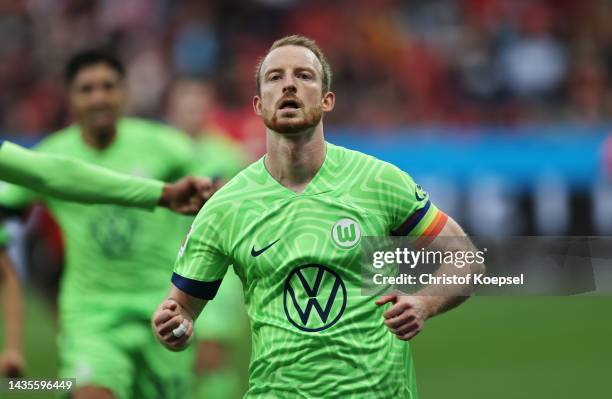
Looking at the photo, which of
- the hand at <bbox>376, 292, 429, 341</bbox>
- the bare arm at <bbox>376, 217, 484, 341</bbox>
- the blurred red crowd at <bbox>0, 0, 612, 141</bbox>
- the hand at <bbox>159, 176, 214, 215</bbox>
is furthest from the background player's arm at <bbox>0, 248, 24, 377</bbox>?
the blurred red crowd at <bbox>0, 0, 612, 141</bbox>

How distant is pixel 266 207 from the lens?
5328mm

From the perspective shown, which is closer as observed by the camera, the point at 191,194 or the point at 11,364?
the point at 191,194

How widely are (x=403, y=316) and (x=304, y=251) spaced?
0.58 metres

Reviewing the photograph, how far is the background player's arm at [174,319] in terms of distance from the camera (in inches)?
201

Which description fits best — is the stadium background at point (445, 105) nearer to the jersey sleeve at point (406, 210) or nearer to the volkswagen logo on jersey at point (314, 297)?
the jersey sleeve at point (406, 210)

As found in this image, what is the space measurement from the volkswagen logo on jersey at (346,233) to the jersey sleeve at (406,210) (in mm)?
151

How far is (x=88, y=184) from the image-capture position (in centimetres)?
621

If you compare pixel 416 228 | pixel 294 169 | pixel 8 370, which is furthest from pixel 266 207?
pixel 8 370

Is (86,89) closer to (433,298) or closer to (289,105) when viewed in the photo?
(289,105)

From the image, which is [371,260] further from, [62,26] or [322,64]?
[62,26]

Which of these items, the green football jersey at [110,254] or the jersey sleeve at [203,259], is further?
the green football jersey at [110,254]

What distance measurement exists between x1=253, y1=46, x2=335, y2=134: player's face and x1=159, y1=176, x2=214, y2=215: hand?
3.07ft

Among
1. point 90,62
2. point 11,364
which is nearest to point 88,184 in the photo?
point 11,364

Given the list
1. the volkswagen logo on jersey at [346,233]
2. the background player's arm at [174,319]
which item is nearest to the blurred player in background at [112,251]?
the background player's arm at [174,319]
